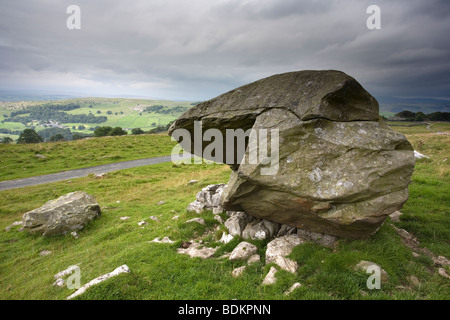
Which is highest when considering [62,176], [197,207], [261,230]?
[261,230]

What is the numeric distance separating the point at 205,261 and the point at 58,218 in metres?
11.6

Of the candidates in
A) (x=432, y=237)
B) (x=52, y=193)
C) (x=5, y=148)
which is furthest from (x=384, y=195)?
(x=5, y=148)

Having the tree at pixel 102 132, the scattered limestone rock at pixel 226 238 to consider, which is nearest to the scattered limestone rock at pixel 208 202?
the scattered limestone rock at pixel 226 238

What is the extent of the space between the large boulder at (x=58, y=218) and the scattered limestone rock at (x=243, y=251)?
12034 millimetres

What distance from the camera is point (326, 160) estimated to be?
910 cm

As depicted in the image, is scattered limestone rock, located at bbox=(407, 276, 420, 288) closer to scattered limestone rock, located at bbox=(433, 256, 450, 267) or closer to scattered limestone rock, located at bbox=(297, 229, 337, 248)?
scattered limestone rock, located at bbox=(433, 256, 450, 267)

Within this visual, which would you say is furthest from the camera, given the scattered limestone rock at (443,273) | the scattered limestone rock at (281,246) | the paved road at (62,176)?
the paved road at (62,176)

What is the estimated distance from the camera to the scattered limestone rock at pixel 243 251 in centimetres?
973

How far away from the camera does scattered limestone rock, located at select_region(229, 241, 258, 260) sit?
9734mm

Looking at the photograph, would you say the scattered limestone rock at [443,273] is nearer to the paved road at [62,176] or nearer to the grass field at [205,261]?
the grass field at [205,261]

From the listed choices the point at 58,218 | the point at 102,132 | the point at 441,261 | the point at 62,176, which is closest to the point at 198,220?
the point at 58,218

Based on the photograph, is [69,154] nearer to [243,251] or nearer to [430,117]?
[243,251]

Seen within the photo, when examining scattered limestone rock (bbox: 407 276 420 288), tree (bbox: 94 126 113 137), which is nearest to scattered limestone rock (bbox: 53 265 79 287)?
scattered limestone rock (bbox: 407 276 420 288)
